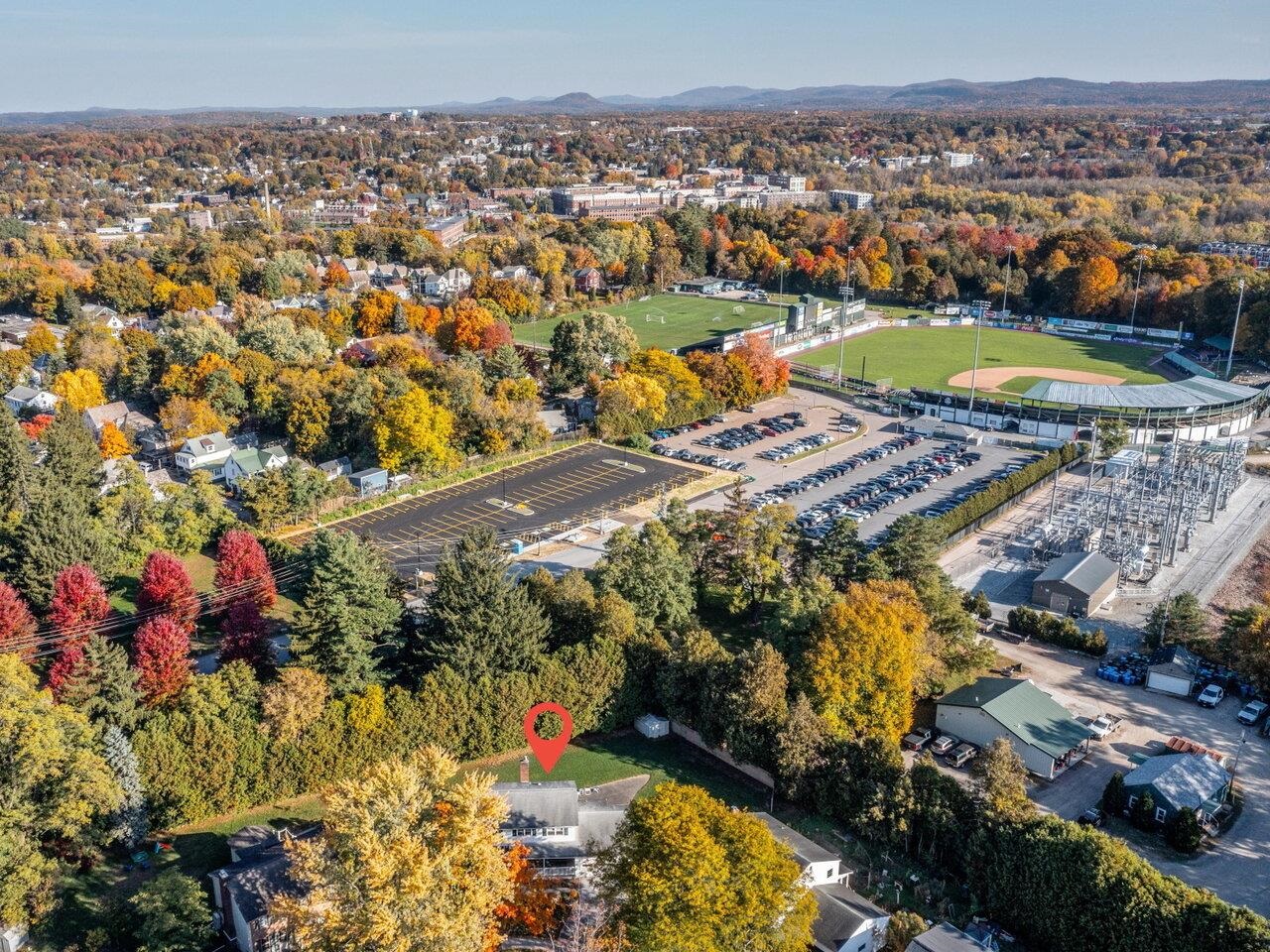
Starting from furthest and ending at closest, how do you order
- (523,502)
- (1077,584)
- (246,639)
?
(523,502), (1077,584), (246,639)

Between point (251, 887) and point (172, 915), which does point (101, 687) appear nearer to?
point (172, 915)

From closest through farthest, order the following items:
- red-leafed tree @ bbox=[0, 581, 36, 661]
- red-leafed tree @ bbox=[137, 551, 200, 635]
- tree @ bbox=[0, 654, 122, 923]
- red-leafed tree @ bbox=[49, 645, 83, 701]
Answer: tree @ bbox=[0, 654, 122, 923] < red-leafed tree @ bbox=[49, 645, 83, 701] < red-leafed tree @ bbox=[0, 581, 36, 661] < red-leafed tree @ bbox=[137, 551, 200, 635]

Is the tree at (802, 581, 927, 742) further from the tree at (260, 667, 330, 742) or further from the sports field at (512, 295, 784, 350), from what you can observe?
the sports field at (512, 295, 784, 350)

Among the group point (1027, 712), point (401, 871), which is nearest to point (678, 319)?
point (1027, 712)

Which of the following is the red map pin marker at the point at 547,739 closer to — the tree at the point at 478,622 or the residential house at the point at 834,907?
the tree at the point at 478,622

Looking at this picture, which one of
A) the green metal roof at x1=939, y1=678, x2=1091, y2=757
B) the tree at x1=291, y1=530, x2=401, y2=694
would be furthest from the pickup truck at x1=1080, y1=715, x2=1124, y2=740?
the tree at x1=291, y1=530, x2=401, y2=694

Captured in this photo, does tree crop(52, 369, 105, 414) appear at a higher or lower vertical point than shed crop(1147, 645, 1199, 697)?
higher
